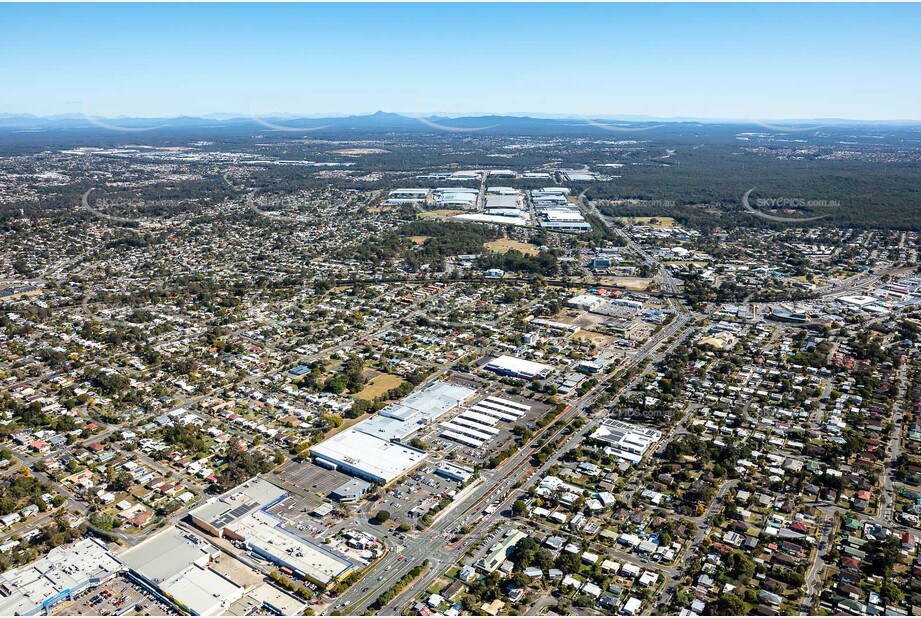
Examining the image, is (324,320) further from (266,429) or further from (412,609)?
(412,609)

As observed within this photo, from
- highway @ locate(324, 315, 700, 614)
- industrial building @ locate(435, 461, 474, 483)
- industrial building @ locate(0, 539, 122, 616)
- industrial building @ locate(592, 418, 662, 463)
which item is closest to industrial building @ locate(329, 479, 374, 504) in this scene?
industrial building @ locate(435, 461, 474, 483)

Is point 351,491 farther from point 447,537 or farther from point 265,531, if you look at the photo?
point 447,537

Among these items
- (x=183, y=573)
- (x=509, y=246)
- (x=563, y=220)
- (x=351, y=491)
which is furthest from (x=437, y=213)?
(x=183, y=573)

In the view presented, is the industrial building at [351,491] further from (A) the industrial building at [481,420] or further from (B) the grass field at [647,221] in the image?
(B) the grass field at [647,221]

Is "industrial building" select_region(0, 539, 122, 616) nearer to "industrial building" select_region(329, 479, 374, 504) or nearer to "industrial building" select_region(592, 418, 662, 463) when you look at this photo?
"industrial building" select_region(329, 479, 374, 504)

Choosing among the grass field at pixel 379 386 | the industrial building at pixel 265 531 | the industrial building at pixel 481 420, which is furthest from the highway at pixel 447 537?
the grass field at pixel 379 386

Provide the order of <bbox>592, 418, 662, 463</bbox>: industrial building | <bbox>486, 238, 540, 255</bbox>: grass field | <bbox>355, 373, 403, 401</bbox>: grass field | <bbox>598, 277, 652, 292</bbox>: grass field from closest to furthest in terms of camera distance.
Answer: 1. <bbox>592, 418, 662, 463</bbox>: industrial building
2. <bbox>355, 373, 403, 401</bbox>: grass field
3. <bbox>598, 277, 652, 292</bbox>: grass field
4. <bbox>486, 238, 540, 255</bbox>: grass field

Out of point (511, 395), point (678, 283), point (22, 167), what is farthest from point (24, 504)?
point (22, 167)
